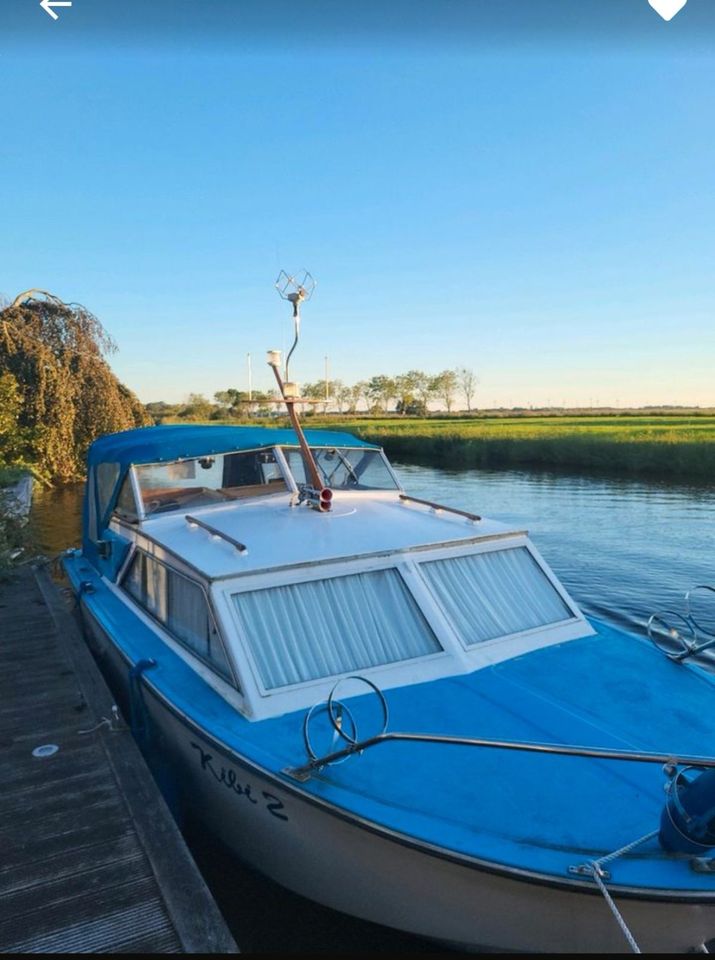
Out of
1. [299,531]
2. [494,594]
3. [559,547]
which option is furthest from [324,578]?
[559,547]

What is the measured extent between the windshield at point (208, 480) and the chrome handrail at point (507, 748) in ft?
13.0

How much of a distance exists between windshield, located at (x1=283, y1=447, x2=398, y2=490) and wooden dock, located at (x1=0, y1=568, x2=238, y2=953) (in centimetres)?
343

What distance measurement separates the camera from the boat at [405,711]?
10.8 ft

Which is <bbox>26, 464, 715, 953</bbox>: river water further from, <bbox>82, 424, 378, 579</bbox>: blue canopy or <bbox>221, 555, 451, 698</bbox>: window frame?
<bbox>82, 424, 378, 579</bbox>: blue canopy

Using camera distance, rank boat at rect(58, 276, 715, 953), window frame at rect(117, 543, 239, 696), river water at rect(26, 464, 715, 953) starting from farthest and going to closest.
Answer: window frame at rect(117, 543, 239, 696) → river water at rect(26, 464, 715, 953) → boat at rect(58, 276, 715, 953)

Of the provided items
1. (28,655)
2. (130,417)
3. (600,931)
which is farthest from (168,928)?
(130,417)

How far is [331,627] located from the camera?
199 inches

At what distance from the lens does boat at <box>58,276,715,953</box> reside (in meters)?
3.29

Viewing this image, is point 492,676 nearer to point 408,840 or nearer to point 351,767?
point 351,767

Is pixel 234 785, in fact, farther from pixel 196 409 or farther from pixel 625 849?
pixel 196 409

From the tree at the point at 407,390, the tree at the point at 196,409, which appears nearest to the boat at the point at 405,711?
the tree at the point at 196,409

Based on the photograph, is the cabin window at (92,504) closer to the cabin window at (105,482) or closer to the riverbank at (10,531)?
the cabin window at (105,482)

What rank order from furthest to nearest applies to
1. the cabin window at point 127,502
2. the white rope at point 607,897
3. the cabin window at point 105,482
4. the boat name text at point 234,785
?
1. the cabin window at point 105,482
2. the cabin window at point 127,502
3. the boat name text at point 234,785
4. the white rope at point 607,897

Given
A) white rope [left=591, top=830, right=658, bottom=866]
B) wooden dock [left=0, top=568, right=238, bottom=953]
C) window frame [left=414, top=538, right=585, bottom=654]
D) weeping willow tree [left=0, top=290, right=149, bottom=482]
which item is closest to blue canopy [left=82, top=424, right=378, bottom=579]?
wooden dock [left=0, top=568, right=238, bottom=953]
